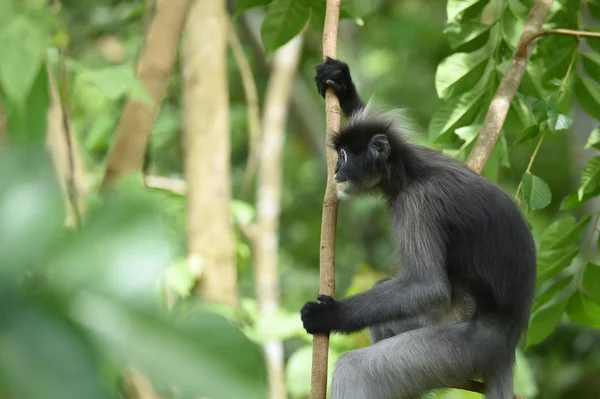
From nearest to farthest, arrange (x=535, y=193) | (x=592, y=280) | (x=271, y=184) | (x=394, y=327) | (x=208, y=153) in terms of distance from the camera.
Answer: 1. (x=535, y=193)
2. (x=592, y=280)
3. (x=394, y=327)
4. (x=208, y=153)
5. (x=271, y=184)

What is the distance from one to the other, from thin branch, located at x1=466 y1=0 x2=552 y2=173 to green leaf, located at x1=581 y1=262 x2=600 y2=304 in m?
0.60

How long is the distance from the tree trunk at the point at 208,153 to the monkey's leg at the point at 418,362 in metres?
2.69

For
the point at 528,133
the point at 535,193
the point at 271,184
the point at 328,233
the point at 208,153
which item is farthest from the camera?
the point at 271,184

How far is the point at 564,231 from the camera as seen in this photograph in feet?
9.77

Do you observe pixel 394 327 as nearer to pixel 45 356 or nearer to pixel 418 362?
pixel 418 362

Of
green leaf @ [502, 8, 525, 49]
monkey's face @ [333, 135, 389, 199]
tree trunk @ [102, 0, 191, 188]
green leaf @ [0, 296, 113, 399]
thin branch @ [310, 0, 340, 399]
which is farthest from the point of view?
tree trunk @ [102, 0, 191, 188]

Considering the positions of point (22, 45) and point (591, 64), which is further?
point (591, 64)

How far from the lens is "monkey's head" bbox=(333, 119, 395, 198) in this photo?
3201mm

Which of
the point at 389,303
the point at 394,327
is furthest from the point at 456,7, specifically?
the point at 394,327

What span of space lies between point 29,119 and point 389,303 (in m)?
2.48

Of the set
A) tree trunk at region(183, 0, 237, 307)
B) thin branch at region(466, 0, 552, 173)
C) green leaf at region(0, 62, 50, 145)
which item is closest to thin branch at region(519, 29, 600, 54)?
thin branch at region(466, 0, 552, 173)

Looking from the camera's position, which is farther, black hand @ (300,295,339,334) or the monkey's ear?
the monkey's ear

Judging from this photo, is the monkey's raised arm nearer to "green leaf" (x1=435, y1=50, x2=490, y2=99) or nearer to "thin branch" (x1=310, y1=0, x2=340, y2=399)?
"thin branch" (x1=310, y1=0, x2=340, y2=399)

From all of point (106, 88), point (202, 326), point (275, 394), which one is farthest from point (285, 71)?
point (202, 326)
